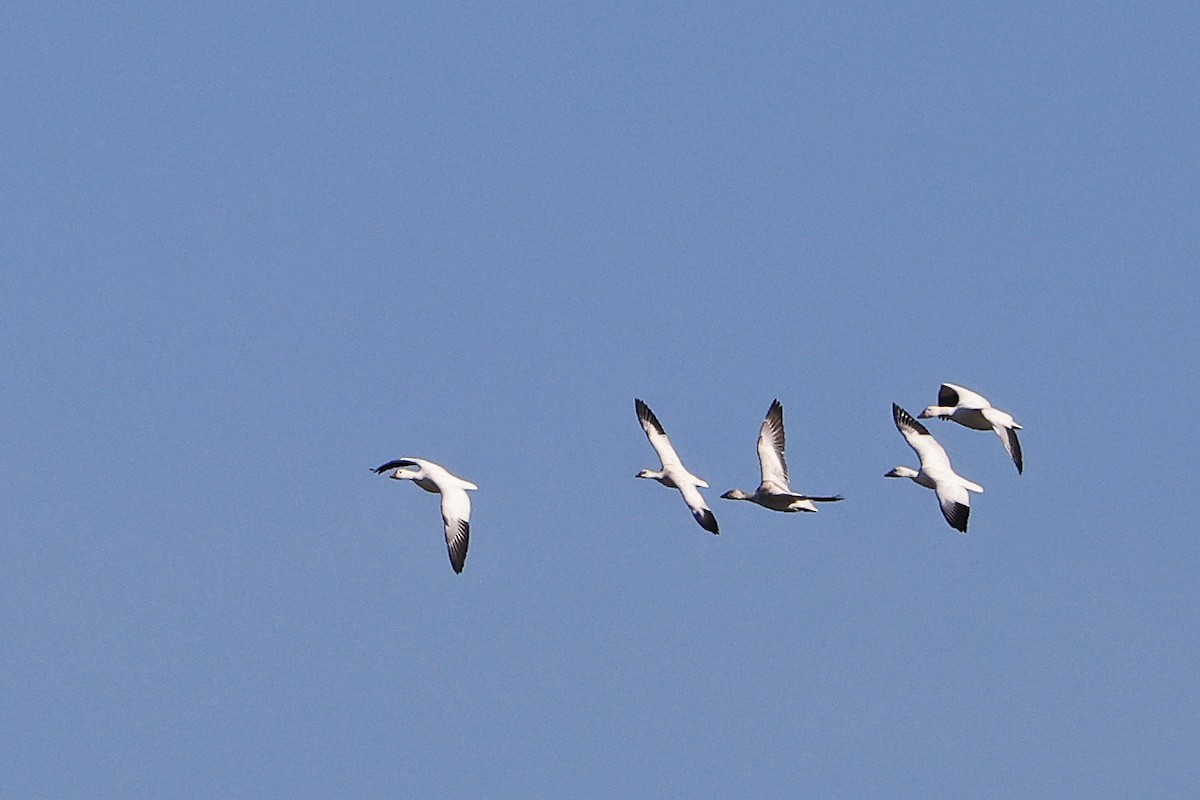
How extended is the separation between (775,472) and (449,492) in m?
7.28

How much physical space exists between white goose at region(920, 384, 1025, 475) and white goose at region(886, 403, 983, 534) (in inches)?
25.3

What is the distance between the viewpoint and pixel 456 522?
63.2m

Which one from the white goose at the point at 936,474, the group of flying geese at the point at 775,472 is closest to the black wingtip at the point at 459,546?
the group of flying geese at the point at 775,472

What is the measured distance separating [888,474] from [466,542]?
32.5 ft

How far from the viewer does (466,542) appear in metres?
63.2

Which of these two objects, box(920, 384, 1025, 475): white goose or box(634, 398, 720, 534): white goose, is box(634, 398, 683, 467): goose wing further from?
box(920, 384, 1025, 475): white goose

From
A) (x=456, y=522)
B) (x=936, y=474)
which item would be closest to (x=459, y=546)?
(x=456, y=522)

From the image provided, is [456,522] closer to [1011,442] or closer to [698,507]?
[698,507]

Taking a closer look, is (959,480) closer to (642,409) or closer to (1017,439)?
(1017,439)

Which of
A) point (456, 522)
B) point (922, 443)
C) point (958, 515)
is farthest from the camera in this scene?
point (922, 443)

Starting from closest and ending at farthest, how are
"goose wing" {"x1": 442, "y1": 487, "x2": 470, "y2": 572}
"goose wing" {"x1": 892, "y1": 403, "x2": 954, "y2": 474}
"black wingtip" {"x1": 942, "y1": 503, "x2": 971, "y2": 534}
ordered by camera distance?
"black wingtip" {"x1": 942, "y1": 503, "x2": 971, "y2": 534} < "goose wing" {"x1": 442, "y1": 487, "x2": 470, "y2": 572} < "goose wing" {"x1": 892, "y1": 403, "x2": 954, "y2": 474}

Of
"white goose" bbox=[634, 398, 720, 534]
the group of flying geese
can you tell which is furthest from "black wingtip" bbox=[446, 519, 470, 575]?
"white goose" bbox=[634, 398, 720, 534]

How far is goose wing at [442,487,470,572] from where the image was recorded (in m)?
62.7

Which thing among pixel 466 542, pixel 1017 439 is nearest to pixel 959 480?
pixel 1017 439
